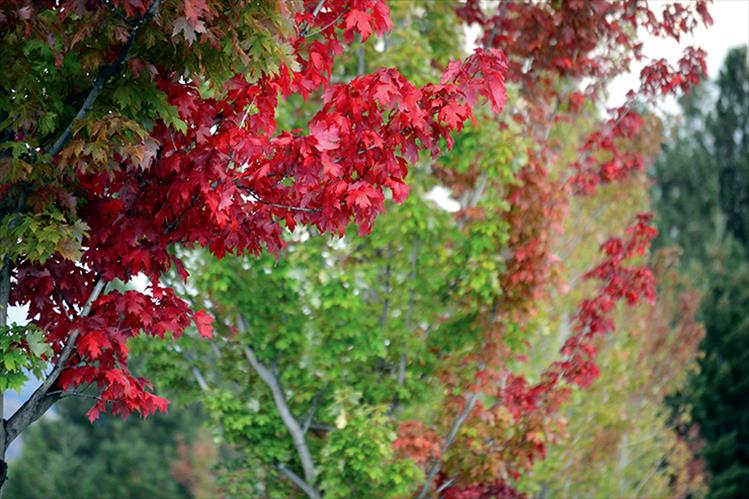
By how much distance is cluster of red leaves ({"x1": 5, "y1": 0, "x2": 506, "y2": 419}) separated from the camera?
3.82 meters

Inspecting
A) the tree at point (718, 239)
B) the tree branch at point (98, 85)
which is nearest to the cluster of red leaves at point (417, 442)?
the tree branch at point (98, 85)

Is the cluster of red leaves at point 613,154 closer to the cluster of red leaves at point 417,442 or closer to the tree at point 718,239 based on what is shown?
the cluster of red leaves at point 417,442

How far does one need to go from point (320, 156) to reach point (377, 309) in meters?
4.13

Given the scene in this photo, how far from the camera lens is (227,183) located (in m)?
3.83

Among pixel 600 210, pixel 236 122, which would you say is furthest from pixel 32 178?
pixel 600 210

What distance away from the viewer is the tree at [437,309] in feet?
23.7

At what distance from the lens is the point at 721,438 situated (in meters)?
18.7

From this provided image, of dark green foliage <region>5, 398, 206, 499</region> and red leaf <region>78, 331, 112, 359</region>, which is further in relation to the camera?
dark green foliage <region>5, 398, 206, 499</region>

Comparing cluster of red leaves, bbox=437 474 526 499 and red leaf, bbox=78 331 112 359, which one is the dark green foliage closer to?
cluster of red leaves, bbox=437 474 526 499

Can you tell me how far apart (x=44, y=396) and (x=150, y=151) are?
126cm

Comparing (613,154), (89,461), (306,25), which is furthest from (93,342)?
(89,461)

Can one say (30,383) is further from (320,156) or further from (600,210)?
(600,210)

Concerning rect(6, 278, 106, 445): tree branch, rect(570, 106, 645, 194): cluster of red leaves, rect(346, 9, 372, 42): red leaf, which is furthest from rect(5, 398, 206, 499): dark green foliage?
rect(346, 9, 372, 42): red leaf

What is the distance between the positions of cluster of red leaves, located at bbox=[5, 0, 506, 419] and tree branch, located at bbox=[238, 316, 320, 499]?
144 inches
